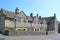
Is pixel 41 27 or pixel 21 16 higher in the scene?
pixel 21 16

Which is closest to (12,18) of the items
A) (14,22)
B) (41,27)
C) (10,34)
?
(14,22)

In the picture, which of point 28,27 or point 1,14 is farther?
point 28,27

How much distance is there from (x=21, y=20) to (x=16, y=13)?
11.6 feet

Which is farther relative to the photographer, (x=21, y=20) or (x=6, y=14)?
(x=21, y=20)

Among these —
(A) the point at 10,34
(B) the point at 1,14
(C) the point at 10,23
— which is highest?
(B) the point at 1,14

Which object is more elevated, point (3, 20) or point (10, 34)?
point (3, 20)

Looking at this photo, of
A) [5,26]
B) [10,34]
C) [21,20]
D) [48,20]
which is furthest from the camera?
[48,20]

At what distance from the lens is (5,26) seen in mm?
47156

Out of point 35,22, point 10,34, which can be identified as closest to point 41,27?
point 35,22

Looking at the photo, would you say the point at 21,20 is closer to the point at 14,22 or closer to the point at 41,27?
the point at 14,22

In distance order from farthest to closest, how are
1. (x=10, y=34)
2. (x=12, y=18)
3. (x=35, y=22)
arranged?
1. (x=35, y=22)
2. (x=12, y=18)
3. (x=10, y=34)

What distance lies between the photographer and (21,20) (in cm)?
5522

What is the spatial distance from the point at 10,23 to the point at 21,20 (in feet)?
22.2

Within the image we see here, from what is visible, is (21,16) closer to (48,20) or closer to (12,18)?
(12,18)
